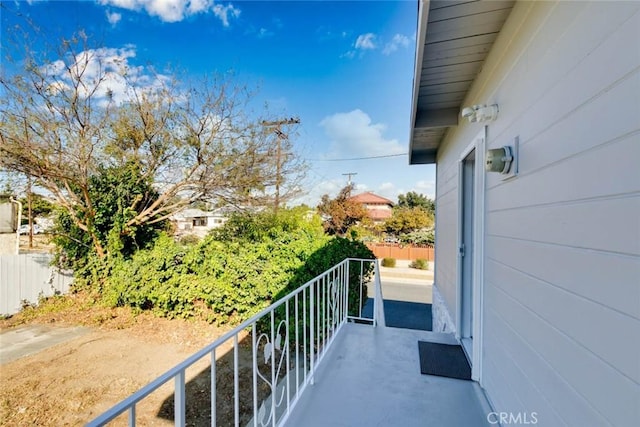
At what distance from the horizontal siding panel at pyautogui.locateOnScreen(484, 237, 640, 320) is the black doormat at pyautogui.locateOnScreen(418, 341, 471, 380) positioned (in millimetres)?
1373

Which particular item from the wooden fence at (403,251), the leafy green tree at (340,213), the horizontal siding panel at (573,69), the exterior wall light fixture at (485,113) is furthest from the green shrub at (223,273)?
the leafy green tree at (340,213)

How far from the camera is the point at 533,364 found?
1.34 meters

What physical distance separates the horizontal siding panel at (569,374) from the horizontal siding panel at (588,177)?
51cm

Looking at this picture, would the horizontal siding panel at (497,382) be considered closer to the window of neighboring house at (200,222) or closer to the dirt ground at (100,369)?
the dirt ground at (100,369)

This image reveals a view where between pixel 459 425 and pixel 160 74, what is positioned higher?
pixel 160 74

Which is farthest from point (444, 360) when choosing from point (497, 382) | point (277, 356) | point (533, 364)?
point (277, 356)

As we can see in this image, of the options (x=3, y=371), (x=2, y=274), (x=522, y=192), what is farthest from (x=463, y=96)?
(x=2, y=274)

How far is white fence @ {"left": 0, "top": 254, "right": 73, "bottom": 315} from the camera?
5.54 metres

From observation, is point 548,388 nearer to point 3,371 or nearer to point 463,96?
point 463,96

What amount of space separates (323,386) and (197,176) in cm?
517

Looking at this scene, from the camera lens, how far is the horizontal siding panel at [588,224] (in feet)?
2.54

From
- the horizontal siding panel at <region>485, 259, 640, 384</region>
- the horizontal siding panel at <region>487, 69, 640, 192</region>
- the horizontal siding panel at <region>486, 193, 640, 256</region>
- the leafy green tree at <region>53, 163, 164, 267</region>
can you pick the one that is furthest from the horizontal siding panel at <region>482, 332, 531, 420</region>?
the leafy green tree at <region>53, 163, 164, 267</region>

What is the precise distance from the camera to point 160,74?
5.68 meters

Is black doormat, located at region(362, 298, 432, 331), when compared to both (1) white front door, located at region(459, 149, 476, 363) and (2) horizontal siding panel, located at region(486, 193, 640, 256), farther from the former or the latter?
(2) horizontal siding panel, located at region(486, 193, 640, 256)
